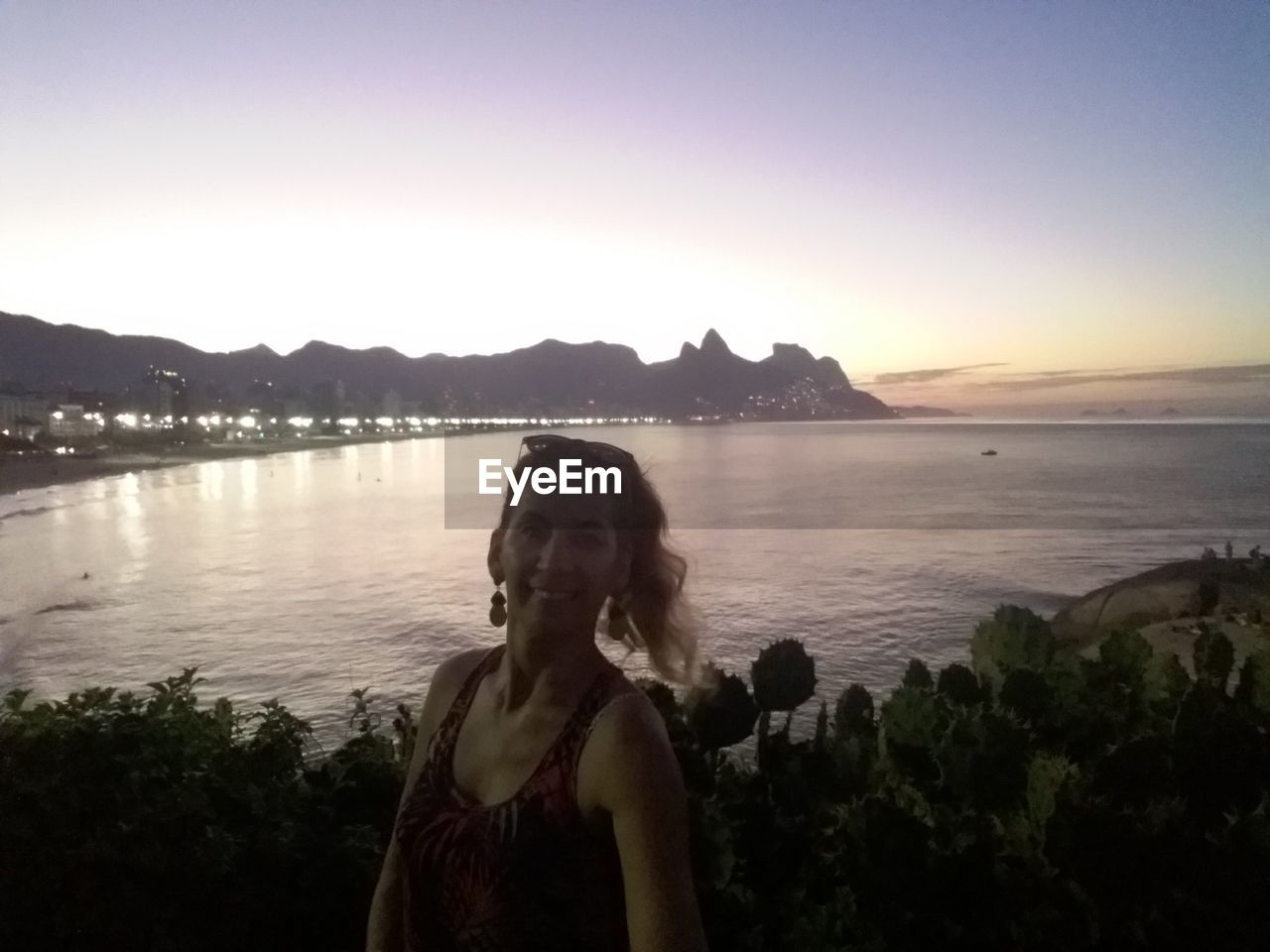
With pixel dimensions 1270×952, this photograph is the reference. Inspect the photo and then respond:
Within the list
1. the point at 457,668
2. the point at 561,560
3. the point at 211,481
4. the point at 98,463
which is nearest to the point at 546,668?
the point at 561,560

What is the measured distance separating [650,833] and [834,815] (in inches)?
57.1

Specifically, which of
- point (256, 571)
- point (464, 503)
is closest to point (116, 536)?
point (256, 571)

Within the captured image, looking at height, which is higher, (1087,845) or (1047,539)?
(1087,845)

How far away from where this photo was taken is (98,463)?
68625 mm

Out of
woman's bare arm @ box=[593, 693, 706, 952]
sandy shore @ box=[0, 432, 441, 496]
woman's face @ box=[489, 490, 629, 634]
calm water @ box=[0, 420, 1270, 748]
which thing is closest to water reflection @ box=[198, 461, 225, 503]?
calm water @ box=[0, 420, 1270, 748]

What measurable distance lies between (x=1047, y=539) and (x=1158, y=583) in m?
29.6

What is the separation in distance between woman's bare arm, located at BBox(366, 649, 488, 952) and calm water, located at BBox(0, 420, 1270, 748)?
2.23 ft

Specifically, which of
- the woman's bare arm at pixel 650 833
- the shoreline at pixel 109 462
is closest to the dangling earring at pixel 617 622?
the woman's bare arm at pixel 650 833

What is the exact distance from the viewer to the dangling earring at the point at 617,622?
1.89 metres

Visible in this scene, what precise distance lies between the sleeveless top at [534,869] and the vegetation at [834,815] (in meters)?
1.02

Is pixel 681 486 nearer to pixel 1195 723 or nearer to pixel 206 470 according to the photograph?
pixel 206 470

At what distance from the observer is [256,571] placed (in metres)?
27.6

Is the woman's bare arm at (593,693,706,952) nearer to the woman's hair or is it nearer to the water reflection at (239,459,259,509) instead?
the woman's hair

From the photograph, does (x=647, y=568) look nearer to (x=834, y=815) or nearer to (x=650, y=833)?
(x=650, y=833)
